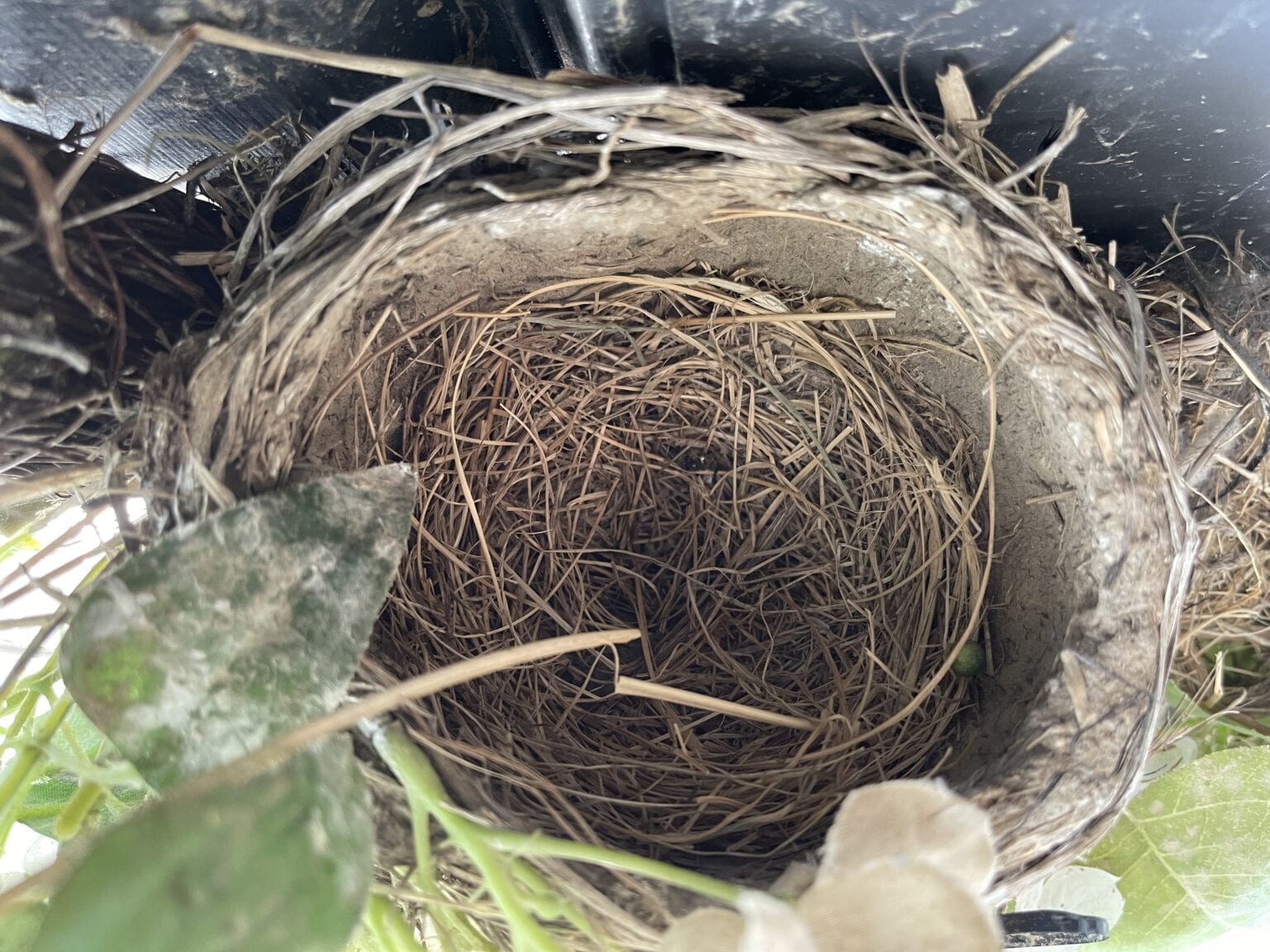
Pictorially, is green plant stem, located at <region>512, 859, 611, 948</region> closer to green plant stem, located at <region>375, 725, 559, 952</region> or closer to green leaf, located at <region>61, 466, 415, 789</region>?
green plant stem, located at <region>375, 725, 559, 952</region>

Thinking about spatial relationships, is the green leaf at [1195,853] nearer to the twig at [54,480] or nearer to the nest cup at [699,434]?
the nest cup at [699,434]

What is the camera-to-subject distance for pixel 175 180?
1.78ft

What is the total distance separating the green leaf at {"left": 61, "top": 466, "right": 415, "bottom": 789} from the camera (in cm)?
41

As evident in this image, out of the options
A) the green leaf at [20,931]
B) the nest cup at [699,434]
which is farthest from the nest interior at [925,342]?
the green leaf at [20,931]

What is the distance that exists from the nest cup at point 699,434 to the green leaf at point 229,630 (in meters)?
0.04

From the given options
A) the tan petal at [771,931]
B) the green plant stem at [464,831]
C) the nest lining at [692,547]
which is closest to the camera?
the tan petal at [771,931]

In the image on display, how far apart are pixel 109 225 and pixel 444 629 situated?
378mm

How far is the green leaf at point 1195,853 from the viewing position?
28.6 inches

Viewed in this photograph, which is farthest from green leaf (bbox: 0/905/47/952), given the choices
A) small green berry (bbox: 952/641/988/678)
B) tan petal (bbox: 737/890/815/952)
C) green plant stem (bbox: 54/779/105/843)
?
small green berry (bbox: 952/641/988/678)

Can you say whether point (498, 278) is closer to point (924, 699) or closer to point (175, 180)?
point (175, 180)

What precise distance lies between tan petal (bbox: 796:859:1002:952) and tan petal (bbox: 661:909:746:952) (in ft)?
0.12

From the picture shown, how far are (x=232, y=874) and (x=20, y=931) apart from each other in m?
0.19

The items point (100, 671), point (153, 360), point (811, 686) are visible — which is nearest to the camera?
point (100, 671)

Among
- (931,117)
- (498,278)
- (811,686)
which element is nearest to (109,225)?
(498,278)
